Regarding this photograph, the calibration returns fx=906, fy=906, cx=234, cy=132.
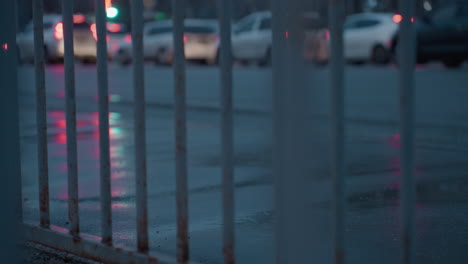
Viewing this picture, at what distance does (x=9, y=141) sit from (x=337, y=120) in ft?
3.87

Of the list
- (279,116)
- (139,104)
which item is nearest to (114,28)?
(139,104)

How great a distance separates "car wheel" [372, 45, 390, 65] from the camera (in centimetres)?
2159

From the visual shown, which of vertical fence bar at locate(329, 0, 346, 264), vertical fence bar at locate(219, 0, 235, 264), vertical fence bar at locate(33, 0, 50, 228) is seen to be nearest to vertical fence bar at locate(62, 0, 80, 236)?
vertical fence bar at locate(33, 0, 50, 228)

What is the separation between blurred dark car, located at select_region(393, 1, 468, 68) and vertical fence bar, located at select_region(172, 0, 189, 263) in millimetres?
15306

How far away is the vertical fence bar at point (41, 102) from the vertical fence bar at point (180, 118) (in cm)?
84

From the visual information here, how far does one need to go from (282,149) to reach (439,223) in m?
1.82

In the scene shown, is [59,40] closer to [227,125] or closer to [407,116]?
[227,125]

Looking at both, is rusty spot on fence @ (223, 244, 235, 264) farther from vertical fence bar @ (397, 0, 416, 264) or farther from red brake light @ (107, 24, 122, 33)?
red brake light @ (107, 24, 122, 33)

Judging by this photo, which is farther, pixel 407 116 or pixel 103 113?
pixel 103 113

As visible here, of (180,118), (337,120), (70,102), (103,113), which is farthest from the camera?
(70,102)

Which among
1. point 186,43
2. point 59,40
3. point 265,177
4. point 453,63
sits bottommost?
point 265,177

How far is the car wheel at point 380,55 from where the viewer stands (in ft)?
70.8

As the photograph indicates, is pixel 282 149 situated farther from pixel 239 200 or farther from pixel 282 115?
pixel 239 200

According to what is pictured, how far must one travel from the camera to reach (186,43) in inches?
1011
